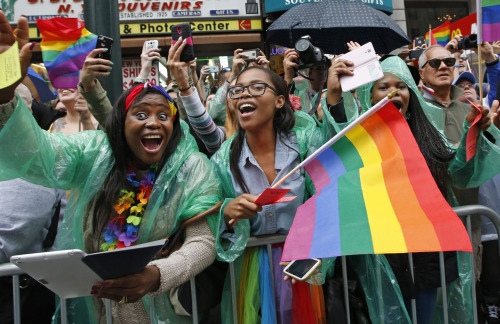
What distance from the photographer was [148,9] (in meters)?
9.99

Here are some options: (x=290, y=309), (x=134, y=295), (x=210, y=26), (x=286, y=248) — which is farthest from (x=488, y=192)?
(x=210, y=26)

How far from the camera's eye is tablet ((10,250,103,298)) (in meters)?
1.56

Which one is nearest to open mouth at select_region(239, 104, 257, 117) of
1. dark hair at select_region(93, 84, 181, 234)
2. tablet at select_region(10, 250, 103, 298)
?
dark hair at select_region(93, 84, 181, 234)

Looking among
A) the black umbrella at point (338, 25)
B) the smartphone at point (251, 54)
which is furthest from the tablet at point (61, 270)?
the black umbrella at point (338, 25)

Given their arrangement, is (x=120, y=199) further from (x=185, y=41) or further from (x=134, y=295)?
(x=185, y=41)

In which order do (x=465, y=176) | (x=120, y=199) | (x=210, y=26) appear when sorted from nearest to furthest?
(x=120, y=199) < (x=465, y=176) < (x=210, y=26)

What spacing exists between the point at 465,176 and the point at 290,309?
48.1 inches

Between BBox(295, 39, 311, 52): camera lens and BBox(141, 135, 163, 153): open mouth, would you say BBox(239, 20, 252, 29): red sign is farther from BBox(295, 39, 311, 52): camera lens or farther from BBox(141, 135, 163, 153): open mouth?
BBox(141, 135, 163, 153): open mouth

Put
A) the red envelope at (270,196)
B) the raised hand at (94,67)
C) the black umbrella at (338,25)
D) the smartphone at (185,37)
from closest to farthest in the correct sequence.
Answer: the red envelope at (270,196) < the raised hand at (94,67) < the smartphone at (185,37) < the black umbrella at (338,25)

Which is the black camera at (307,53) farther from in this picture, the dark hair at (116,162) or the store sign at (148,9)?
the store sign at (148,9)

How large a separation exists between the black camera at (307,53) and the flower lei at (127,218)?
1389mm

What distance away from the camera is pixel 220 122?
4027mm

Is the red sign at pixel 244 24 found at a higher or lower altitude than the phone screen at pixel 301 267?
higher

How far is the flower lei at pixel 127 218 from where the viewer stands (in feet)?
7.20
